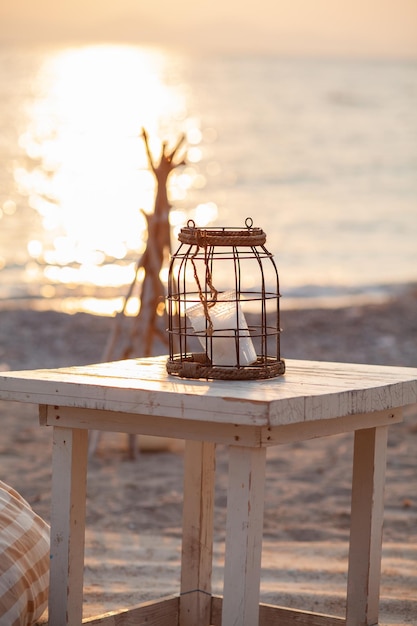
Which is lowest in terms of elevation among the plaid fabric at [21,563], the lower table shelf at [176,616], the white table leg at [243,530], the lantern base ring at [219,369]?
the lower table shelf at [176,616]

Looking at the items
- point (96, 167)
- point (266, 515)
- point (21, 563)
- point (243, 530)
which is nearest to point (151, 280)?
point (266, 515)

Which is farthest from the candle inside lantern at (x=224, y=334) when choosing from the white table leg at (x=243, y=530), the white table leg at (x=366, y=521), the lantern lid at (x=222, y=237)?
the white table leg at (x=366, y=521)

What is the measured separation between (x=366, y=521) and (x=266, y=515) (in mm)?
1844

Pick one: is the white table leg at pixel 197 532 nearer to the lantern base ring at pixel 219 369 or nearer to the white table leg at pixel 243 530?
the lantern base ring at pixel 219 369

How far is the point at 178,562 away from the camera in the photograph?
146 inches

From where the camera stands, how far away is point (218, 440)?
2.19 m

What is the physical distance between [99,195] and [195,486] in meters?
18.2

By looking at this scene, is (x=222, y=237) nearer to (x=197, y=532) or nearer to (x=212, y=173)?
(x=197, y=532)

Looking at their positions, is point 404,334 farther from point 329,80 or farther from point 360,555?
point 329,80

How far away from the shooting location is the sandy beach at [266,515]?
3359 millimetres

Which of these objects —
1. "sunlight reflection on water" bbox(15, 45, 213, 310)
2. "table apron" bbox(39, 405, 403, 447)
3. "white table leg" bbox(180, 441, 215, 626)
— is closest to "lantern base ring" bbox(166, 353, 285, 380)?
"table apron" bbox(39, 405, 403, 447)

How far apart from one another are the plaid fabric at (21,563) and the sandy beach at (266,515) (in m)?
0.41

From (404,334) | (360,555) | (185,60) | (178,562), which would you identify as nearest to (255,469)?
(360,555)

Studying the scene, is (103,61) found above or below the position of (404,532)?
above
